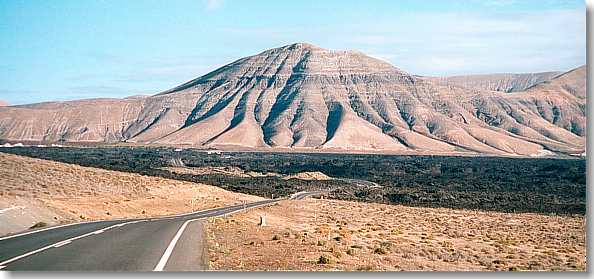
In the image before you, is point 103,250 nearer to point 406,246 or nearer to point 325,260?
point 325,260

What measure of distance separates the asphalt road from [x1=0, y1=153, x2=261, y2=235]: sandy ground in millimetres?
6745

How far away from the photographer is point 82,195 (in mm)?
53969

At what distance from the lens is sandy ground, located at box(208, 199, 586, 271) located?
19.0 meters

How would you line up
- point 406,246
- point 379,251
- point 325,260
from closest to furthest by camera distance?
point 325,260, point 379,251, point 406,246

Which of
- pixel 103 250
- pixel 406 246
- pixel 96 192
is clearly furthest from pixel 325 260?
pixel 96 192

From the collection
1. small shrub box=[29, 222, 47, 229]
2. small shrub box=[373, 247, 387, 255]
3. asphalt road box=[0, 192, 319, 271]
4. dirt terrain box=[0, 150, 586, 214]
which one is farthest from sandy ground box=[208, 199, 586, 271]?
dirt terrain box=[0, 150, 586, 214]

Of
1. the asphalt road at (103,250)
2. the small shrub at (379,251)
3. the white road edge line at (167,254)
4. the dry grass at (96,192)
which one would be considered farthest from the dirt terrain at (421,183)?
the asphalt road at (103,250)

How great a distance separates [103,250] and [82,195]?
37.1 m

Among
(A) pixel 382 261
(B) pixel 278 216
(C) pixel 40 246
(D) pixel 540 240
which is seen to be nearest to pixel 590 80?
(A) pixel 382 261

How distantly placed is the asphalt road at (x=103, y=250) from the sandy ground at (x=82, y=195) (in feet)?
22.1

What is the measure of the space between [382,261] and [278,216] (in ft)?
100

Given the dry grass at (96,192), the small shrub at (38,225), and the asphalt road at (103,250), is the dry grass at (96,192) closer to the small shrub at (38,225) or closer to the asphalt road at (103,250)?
the small shrub at (38,225)

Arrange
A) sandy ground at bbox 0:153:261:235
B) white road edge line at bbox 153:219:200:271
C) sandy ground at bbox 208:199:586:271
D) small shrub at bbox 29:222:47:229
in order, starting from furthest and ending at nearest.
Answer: sandy ground at bbox 0:153:261:235, small shrub at bbox 29:222:47:229, sandy ground at bbox 208:199:586:271, white road edge line at bbox 153:219:200:271

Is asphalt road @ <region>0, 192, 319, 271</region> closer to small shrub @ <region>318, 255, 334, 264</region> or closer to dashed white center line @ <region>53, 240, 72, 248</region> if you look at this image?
dashed white center line @ <region>53, 240, 72, 248</region>
